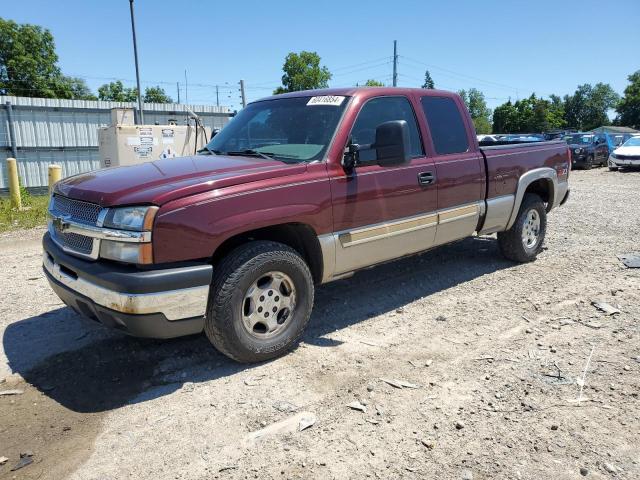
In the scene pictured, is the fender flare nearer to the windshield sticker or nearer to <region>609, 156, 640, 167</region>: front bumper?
the windshield sticker

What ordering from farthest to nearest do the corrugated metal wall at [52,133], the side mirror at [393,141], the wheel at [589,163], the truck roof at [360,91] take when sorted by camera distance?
the wheel at [589,163] → the corrugated metal wall at [52,133] → the truck roof at [360,91] → the side mirror at [393,141]

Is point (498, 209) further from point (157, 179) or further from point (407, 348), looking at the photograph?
point (157, 179)

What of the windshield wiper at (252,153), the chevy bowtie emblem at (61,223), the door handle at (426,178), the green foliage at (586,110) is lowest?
the chevy bowtie emblem at (61,223)

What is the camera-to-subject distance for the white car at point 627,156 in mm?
21016

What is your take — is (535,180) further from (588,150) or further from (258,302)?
(588,150)

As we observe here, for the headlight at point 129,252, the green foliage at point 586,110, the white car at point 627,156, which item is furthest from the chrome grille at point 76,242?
the green foliage at point 586,110

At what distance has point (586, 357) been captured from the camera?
3.78 m

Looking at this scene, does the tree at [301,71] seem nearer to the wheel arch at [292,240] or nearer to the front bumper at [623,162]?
the front bumper at [623,162]

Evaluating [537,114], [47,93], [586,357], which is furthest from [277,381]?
[537,114]

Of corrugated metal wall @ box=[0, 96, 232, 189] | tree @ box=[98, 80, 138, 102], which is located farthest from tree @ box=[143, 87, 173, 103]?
corrugated metal wall @ box=[0, 96, 232, 189]

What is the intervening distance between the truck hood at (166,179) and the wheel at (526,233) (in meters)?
3.47

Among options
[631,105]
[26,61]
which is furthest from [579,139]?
[631,105]

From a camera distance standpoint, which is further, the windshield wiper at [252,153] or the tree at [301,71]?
the tree at [301,71]

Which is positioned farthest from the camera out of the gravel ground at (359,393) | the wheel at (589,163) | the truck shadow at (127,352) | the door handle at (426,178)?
the wheel at (589,163)
